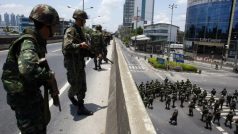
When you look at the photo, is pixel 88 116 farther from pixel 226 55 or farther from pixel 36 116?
pixel 226 55

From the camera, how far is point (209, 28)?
66875 millimetres

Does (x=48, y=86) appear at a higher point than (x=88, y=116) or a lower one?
higher

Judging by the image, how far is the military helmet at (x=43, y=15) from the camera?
247cm

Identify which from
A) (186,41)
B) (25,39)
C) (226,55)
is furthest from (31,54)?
(186,41)

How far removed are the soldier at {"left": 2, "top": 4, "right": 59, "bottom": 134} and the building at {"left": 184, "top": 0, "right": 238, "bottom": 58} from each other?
59.4m

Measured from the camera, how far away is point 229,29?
59.3 m

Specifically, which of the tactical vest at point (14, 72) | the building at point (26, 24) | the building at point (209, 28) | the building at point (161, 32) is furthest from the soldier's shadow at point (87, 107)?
the building at point (161, 32)

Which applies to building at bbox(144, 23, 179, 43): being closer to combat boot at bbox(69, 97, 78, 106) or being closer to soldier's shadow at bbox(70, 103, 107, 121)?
soldier's shadow at bbox(70, 103, 107, 121)

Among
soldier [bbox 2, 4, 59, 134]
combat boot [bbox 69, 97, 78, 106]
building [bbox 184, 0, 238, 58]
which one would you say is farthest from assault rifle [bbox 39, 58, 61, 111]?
building [bbox 184, 0, 238, 58]

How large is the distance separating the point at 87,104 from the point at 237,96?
992 inches

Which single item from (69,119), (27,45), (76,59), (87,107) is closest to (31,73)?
(27,45)

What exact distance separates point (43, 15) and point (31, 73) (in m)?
0.63

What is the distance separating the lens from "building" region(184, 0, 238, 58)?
60.0 metres

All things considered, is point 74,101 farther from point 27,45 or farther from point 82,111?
point 27,45
